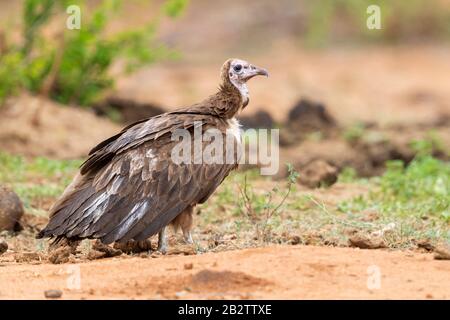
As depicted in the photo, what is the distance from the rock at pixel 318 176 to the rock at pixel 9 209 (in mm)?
3087

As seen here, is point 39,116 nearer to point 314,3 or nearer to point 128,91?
point 128,91

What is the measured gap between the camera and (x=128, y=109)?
16.2 meters

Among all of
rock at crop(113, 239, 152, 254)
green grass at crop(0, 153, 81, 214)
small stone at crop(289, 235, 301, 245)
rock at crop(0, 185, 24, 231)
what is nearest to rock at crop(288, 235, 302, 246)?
small stone at crop(289, 235, 301, 245)

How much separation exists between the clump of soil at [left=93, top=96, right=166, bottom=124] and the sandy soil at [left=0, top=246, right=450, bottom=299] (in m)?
8.69

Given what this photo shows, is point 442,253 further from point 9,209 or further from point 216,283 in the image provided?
point 9,209

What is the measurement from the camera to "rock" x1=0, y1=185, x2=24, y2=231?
29.6 feet

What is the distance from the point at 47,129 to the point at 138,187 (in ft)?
21.7

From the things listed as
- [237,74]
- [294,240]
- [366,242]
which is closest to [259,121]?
[237,74]

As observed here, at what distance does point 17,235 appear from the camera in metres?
9.15

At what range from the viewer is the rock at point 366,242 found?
7531mm

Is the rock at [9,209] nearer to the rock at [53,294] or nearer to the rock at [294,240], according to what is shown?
the rock at [294,240]

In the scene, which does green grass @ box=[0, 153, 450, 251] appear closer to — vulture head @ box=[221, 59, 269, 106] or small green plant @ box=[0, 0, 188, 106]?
vulture head @ box=[221, 59, 269, 106]
